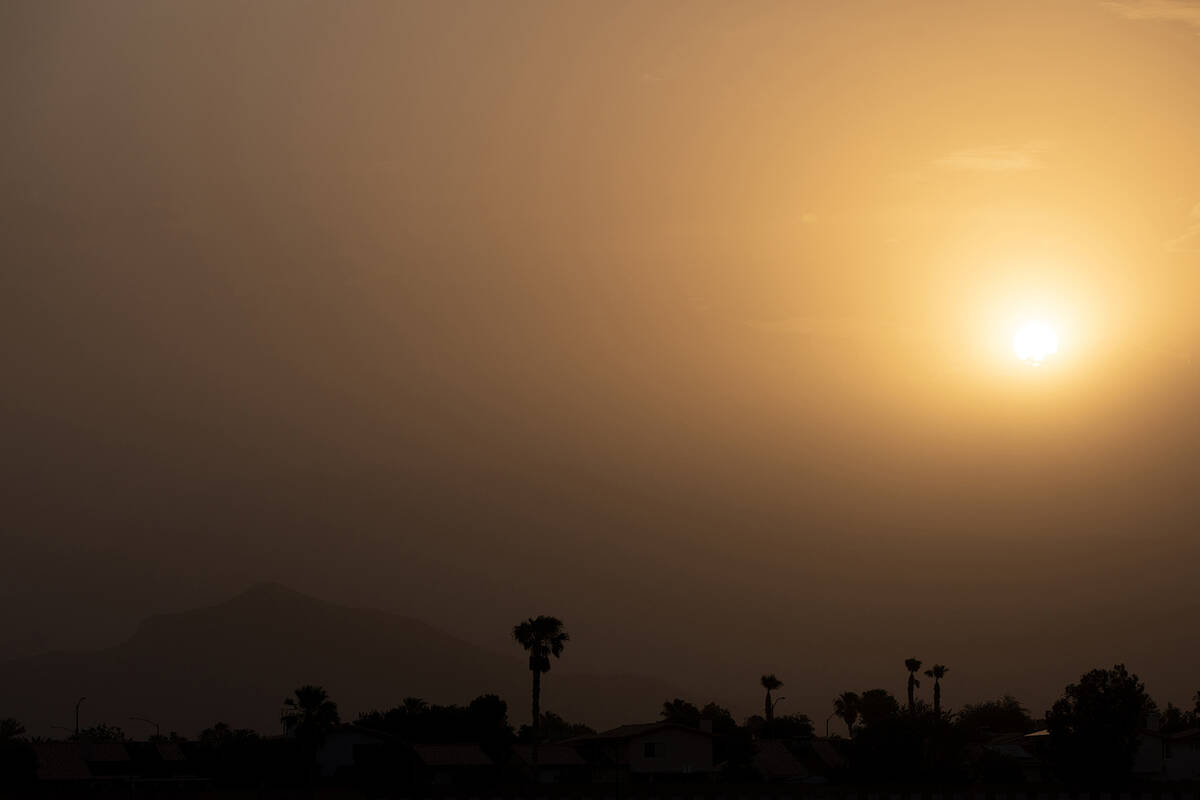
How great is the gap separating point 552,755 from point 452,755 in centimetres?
1154

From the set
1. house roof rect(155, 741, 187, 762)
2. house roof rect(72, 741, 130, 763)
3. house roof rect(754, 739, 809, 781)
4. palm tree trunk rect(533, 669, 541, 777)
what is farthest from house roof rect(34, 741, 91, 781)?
house roof rect(754, 739, 809, 781)

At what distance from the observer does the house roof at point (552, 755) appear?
127 metres

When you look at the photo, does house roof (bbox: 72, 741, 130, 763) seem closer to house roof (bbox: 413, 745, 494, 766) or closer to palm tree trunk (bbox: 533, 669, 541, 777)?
house roof (bbox: 413, 745, 494, 766)

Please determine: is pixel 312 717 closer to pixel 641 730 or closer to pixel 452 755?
pixel 452 755

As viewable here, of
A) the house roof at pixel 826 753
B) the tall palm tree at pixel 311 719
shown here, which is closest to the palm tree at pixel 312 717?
the tall palm tree at pixel 311 719

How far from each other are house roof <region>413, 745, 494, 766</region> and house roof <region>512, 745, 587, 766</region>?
6.10m

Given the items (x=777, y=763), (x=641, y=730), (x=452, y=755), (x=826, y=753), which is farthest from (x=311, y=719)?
(x=826, y=753)

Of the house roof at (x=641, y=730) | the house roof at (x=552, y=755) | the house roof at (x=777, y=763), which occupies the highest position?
the house roof at (x=641, y=730)

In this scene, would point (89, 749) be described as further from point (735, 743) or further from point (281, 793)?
point (735, 743)

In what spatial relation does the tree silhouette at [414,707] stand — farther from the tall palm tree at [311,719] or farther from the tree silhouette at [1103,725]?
the tree silhouette at [1103,725]

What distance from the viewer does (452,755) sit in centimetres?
12050

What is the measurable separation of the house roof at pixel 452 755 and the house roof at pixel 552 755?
610 centimetres

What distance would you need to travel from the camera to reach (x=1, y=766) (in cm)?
11844

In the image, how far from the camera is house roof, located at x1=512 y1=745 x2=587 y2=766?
4985 inches
